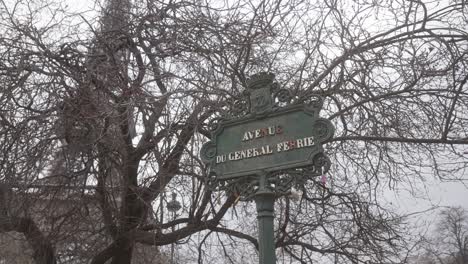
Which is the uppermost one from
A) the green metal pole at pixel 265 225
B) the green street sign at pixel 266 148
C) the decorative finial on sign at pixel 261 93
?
the decorative finial on sign at pixel 261 93

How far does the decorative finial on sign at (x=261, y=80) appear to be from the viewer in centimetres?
432

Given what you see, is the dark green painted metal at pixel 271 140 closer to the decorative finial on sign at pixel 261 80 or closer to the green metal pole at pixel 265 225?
the green metal pole at pixel 265 225

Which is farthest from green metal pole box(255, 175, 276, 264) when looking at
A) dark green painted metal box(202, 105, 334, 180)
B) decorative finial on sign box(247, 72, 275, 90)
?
decorative finial on sign box(247, 72, 275, 90)

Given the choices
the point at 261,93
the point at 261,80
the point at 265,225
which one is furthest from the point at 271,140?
the point at 265,225

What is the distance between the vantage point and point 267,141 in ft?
13.4

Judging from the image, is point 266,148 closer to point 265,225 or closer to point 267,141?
point 267,141

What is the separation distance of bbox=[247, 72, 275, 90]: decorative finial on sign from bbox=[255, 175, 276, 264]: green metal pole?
866mm

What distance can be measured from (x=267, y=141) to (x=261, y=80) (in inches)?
23.1

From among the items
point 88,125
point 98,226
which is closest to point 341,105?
point 88,125

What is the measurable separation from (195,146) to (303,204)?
2.99m

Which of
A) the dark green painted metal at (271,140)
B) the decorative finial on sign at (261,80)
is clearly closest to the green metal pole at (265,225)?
the dark green painted metal at (271,140)

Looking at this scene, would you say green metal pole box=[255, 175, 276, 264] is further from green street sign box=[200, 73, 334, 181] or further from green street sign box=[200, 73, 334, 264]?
green street sign box=[200, 73, 334, 181]

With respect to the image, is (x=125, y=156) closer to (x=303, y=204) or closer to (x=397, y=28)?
(x=303, y=204)

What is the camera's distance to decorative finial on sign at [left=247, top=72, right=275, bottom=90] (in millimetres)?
4324
